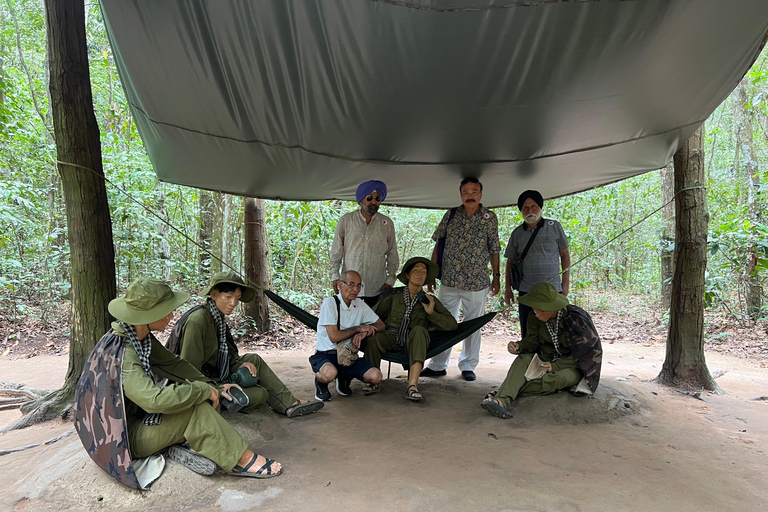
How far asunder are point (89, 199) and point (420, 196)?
262 centimetres

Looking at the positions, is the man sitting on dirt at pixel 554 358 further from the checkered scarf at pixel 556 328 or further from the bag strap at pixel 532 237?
the bag strap at pixel 532 237

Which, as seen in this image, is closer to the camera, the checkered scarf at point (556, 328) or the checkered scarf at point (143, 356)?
the checkered scarf at point (143, 356)

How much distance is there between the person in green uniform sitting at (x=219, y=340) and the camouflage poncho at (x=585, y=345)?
1.56 metres

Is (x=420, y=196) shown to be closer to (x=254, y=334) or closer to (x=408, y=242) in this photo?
(x=254, y=334)

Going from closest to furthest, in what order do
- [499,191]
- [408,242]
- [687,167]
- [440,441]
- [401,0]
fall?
[401,0] < [440,441] < [687,167] < [499,191] < [408,242]

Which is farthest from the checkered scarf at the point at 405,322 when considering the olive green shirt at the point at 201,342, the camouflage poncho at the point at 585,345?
the olive green shirt at the point at 201,342

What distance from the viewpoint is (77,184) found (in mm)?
2219

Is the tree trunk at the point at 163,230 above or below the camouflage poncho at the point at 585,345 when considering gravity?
above

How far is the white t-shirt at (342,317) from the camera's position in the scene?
2617mm

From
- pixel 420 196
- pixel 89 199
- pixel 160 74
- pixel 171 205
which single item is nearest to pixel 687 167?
pixel 420 196

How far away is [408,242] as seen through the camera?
314 inches

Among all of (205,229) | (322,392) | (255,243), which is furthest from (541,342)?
(205,229)

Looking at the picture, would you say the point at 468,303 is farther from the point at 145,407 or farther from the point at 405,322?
the point at 145,407

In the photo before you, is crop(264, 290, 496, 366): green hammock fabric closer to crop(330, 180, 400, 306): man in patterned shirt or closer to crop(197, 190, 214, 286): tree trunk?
crop(330, 180, 400, 306): man in patterned shirt
